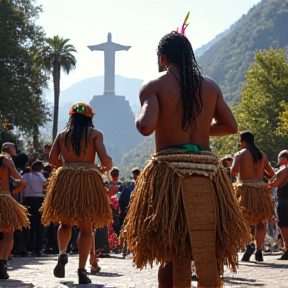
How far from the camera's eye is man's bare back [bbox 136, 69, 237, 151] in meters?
5.23

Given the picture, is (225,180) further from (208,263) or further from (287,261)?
(287,261)

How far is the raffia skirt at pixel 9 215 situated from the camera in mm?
8884

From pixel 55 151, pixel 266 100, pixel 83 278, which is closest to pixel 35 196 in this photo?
pixel 55 151

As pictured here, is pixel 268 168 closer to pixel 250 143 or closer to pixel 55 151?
pixel 250 143

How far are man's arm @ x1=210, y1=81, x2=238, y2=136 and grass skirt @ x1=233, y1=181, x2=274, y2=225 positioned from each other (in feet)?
19.1

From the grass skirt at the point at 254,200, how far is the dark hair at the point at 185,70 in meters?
6.07

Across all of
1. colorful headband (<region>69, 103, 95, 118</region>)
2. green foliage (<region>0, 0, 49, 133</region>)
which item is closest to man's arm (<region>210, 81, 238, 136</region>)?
colorful headband (<region>69, 103, 95, 118</region>)

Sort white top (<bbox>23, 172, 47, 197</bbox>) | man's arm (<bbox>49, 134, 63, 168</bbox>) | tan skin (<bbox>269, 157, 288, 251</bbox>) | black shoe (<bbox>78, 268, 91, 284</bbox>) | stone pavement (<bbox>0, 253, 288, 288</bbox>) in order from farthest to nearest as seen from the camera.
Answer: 1. white top (<bbox>23, 172, 47, 197</bbox>)
2. tan skin (<bbox>269, 157, 288, 251</bbox>)
3. man's arm (<bbox>49, 134, 63, 168</bbox>)
4. black shoe (<bbox>78, 268, 91, 284</bbox>)
5. stone pavement (<bbox>0, 253, 288, 288</bbox>)

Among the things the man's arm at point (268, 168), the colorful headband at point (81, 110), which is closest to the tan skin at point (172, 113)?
the colorful headband at point (81, 110)

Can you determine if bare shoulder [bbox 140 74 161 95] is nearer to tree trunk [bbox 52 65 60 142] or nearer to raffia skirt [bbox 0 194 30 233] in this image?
raffia skirt [bbox 0 194 30 233]

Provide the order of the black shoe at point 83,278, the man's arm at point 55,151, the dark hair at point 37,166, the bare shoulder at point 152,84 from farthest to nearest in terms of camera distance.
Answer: the dark hair at point 37,166 → the man's arm at point 55,151 → the black shoe at point 83,278 → the bare shoulder at point 152,84

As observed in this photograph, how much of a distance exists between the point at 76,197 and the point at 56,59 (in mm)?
45469

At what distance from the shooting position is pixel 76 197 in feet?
27.8

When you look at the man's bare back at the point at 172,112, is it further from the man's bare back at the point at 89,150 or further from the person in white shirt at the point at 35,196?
the person in white shirt at the point at 35,196
